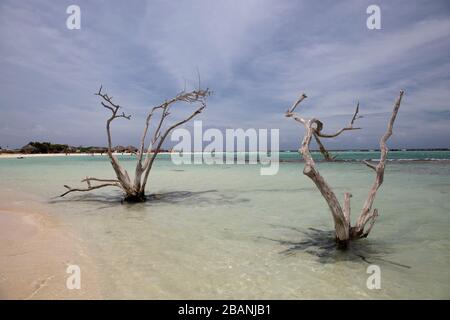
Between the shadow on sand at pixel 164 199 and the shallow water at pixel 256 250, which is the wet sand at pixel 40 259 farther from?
the shadow on sand at pixel 164 199

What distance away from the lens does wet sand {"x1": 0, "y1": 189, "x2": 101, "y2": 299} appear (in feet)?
13.1

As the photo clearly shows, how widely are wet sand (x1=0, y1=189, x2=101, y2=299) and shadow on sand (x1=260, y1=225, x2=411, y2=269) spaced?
3675mm

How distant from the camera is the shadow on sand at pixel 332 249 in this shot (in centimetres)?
→ 532

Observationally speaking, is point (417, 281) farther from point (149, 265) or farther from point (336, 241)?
point (149, 265)

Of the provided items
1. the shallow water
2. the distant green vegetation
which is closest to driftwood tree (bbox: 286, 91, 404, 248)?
the shallow water

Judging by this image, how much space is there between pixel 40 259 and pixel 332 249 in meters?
5.42

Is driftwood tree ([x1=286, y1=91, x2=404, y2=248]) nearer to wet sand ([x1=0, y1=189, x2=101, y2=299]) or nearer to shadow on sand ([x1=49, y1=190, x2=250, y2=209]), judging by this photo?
wet sand ([x1=0, y1=189, x2=101, y2=299])

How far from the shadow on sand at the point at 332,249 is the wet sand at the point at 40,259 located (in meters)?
3.67

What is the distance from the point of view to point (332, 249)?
5.77 meters

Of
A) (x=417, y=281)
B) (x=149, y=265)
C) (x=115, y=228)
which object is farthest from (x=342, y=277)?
(x=115, y=228)
